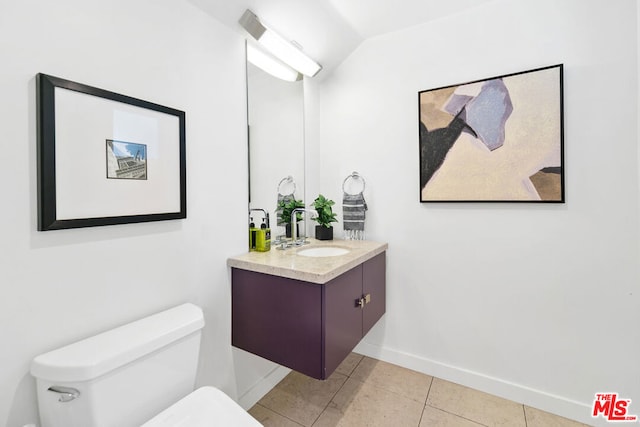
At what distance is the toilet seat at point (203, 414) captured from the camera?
95 cm

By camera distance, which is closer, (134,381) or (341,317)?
(134,381)

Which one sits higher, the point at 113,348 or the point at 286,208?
the point at 286,208

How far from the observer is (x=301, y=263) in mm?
1462

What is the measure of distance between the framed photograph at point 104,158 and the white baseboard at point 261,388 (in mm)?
1086

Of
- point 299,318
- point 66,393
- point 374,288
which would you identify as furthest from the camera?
point 374,288

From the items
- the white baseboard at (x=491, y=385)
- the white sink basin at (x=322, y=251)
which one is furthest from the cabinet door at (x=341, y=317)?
the white baseboard at (x=491, y=385)

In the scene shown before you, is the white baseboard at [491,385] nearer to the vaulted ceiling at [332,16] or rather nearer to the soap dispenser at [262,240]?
the soap dispenser at [262,240]

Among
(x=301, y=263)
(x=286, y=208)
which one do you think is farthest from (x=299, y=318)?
(x=286, y=208)

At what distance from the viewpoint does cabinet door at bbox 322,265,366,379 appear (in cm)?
132

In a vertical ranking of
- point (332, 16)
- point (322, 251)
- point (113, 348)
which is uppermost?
point (332, 16)

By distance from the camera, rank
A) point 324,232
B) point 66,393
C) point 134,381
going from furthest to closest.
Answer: point 324,232
point 134,381
point 66,393

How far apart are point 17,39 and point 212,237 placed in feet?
3.07

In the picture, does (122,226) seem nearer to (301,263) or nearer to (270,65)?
(301,263)

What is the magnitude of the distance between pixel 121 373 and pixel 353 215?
153 centimetres
